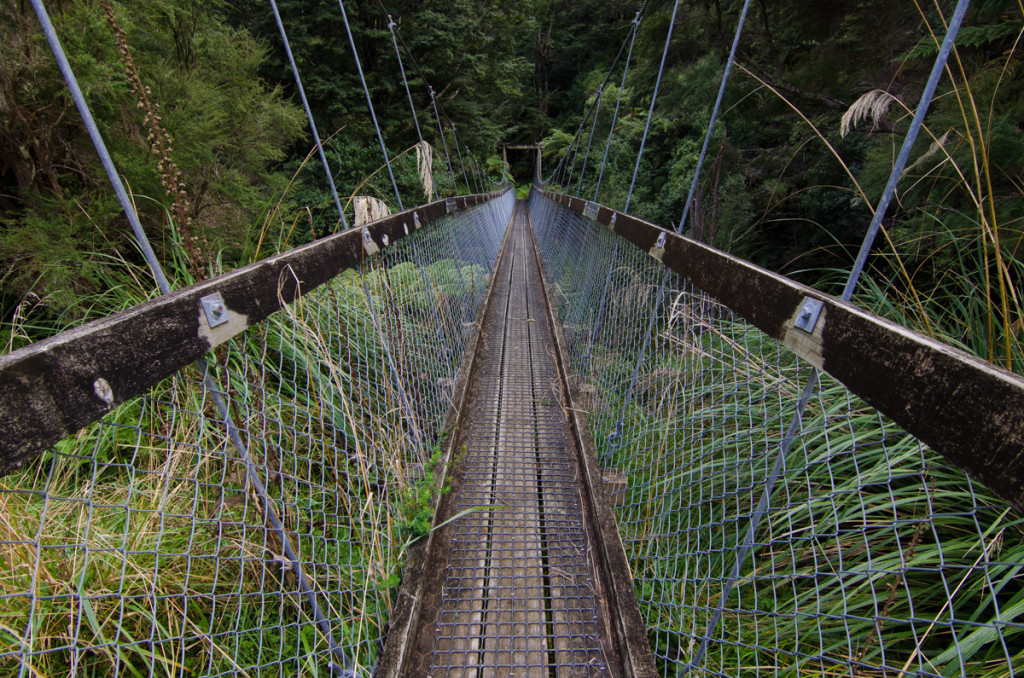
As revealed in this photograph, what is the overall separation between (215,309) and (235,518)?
3.20ft

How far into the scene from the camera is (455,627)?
1389 mm

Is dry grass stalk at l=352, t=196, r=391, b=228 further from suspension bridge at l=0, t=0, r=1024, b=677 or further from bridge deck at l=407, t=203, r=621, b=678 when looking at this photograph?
bridge deck at l=407, t=203, r=621, b=678

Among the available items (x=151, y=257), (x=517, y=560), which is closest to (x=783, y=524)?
(x=517, y=560)

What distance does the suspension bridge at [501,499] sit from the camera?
0.66 m

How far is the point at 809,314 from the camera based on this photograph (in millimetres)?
834

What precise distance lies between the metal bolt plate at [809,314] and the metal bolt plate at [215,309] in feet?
3.82

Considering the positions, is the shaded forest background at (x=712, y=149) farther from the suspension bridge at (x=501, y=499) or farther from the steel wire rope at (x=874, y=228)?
the suspension bridge at (x=501, y=499)

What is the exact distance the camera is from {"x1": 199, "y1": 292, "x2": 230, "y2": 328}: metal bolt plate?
828 millimetres

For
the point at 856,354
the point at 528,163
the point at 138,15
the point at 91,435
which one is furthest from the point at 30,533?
the point at 528,163

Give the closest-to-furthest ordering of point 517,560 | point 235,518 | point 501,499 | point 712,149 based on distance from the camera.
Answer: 1. point 235,518
2. point 517,560
3. point 501,499
4. point 712,149

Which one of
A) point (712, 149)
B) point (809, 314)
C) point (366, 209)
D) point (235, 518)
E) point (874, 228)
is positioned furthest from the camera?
point (712, 149)

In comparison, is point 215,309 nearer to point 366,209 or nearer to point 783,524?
point 783,524

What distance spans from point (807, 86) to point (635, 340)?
10.5 feet

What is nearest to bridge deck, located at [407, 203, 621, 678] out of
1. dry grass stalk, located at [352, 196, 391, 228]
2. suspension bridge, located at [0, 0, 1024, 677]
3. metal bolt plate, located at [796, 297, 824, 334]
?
suspension bridge, located at [0, 0, 1024, 677]
